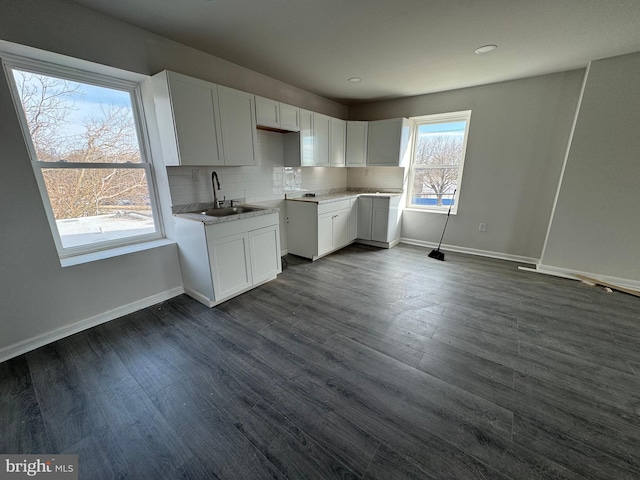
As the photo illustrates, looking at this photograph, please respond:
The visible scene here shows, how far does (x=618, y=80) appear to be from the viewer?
271cm

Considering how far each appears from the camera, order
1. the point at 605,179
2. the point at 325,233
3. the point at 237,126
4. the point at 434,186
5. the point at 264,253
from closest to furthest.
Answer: the point at 237,126
the point at 605,179
the point at 264,253
the point at 325,233
the point at 434,186

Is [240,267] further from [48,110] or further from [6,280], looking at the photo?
[48,110]

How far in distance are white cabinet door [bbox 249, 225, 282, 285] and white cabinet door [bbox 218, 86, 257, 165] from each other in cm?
85

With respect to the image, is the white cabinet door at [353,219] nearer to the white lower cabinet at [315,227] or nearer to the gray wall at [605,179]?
the white lower cabinet at [315,227]

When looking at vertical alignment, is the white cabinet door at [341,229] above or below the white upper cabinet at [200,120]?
below

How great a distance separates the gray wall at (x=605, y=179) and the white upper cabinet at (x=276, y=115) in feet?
11.4

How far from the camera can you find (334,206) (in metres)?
3.99

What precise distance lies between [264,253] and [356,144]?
2.78 m

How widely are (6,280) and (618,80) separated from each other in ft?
19.7

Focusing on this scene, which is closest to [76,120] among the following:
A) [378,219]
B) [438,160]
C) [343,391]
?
[343,391]

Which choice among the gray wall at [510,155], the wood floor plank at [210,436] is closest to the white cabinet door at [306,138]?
the gray wall at [510,155]

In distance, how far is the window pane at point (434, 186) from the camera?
4.30m

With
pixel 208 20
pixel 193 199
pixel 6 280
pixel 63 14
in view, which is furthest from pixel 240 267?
pixel 63 14

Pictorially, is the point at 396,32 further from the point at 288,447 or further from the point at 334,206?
the point at 288,447
